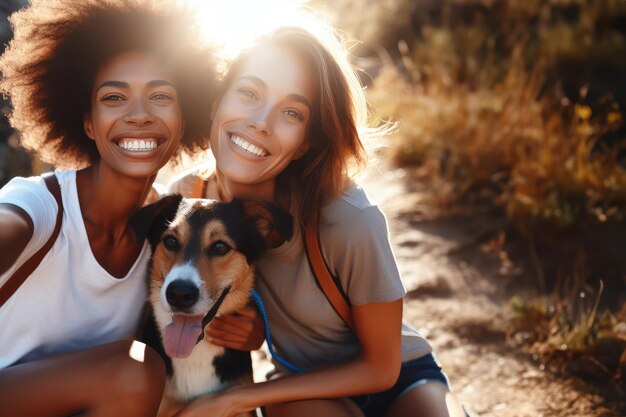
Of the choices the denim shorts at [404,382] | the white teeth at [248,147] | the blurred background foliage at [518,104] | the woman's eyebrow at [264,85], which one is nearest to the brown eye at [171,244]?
the white teeth at [248,147]

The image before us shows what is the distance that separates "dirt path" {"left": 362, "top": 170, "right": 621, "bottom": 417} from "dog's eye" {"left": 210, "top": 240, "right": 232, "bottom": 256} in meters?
1.88

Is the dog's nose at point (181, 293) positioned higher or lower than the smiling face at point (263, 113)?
lower

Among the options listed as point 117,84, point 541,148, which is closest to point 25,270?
point 117,84

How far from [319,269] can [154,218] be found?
2.59ft

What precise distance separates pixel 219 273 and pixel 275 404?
68 centimetres

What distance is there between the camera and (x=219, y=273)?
2.72 metres

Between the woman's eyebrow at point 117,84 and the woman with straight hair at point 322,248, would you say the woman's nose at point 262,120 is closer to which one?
the woman with straight hair at point 322,248

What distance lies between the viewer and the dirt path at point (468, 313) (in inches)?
147

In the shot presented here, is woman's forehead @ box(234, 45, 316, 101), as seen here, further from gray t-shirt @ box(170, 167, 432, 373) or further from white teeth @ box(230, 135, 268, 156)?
gray t-shirt @ box(170, 167, 432, 373)

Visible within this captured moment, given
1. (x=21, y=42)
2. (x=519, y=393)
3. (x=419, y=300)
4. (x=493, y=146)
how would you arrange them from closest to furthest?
(x=21, y=42)
(x=519, y=393)
(x=419, y=300)
(x=493, y=146)

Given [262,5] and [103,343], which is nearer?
[103,343]

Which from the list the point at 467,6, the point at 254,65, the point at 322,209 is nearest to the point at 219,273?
the point at 322,209

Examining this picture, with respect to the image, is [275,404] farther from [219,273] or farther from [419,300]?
[419,300]

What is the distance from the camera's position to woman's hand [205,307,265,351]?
9.45 feet
